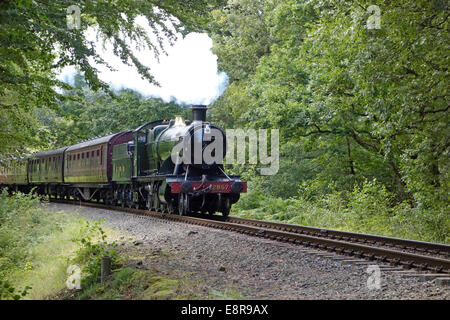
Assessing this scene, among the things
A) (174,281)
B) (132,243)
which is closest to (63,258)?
(132,243)

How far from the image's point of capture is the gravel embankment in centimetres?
584

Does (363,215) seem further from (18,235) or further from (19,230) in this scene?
(19,230)

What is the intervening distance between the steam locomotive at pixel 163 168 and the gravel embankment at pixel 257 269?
3872mm

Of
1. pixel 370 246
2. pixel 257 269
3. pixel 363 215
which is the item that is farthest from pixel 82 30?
pixel 363 215

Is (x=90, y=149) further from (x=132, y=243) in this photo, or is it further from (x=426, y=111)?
(x=426, y=111)

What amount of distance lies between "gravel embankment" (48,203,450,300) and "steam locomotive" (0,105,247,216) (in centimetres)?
387

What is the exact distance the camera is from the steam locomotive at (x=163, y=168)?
14.9 meters

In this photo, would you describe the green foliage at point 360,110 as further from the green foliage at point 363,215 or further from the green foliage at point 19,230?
the green foliage at point 19,230

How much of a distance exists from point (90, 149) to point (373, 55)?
606 inches

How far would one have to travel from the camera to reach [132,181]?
18266 mm

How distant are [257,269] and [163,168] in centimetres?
922

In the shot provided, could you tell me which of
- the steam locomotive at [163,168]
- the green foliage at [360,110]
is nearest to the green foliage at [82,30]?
the green foliage at [360,110]

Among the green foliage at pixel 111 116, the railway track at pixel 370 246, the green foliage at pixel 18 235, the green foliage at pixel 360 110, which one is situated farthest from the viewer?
the green foliage at pixel 111 116

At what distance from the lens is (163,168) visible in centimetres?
1602
